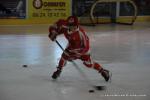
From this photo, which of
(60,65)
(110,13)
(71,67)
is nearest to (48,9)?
(110,13)

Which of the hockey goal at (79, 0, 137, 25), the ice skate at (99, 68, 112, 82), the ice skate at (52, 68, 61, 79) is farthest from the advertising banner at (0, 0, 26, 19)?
the ice skate at (99, 68, 112, 82)

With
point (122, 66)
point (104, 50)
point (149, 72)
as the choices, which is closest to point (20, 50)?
point (104, 50)

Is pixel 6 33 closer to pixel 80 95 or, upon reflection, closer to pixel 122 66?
pixel 122 66

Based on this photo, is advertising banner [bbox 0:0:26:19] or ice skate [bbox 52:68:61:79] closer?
ice skate [bbox 52:68:61:79]

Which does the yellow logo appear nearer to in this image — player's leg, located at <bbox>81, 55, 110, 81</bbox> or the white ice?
the white ice

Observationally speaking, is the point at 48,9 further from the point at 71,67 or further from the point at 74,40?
the point at 74,40

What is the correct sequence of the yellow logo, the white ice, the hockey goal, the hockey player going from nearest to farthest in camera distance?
the white ice < the hockey player < the yellow logo < the hockey goal

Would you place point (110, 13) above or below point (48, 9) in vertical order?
below

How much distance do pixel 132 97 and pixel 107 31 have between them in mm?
5390

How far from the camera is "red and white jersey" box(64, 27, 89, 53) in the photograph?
546 centimetres

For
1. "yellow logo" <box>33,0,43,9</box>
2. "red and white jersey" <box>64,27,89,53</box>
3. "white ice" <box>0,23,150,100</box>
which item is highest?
"yellow logo" <box>33,0,43,9</box>

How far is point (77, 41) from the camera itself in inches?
216

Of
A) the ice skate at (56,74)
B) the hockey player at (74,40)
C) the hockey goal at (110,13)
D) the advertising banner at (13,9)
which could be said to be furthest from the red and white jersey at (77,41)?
the advertising banner at (13,9)

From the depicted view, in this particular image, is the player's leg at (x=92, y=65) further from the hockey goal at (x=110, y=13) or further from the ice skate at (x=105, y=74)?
the hockey goal at (x=110, y=13)
